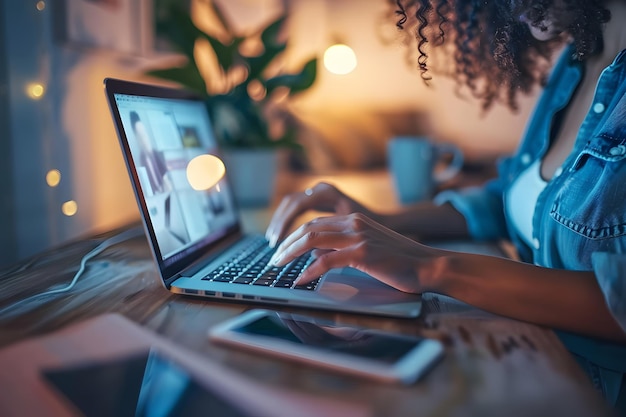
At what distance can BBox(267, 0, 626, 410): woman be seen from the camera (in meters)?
0.47

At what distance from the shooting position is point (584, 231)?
541 mm

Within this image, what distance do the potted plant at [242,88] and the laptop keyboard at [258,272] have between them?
0.48 meters

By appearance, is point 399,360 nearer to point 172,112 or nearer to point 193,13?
point 172,112

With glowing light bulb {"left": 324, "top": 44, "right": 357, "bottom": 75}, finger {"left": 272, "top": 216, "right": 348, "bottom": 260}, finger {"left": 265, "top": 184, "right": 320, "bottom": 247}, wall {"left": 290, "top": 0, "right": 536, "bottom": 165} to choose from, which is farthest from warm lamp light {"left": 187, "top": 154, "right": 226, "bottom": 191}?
wall {"left": 290, "top": 0, "right": 536, "bottom": 165}

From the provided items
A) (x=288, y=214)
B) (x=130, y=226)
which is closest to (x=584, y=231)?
(x=288, y=214)

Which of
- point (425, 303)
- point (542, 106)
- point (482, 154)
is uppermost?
point (542, 106)

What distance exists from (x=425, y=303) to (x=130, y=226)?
1.83 ft

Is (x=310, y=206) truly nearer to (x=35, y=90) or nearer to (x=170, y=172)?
(x=170, y=172)

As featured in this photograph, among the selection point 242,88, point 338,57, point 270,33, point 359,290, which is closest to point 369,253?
point 359,290

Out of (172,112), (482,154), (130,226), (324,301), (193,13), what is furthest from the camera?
(482,154)

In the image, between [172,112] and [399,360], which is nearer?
[399,360]

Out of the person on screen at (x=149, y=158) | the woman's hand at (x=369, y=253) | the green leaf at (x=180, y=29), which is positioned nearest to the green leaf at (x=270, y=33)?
the green leaf at (x=180, y=29)

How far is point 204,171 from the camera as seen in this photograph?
78 centimetres

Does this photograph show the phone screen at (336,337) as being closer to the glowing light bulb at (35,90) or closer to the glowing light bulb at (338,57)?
the glowing light bulb at (35,90)
